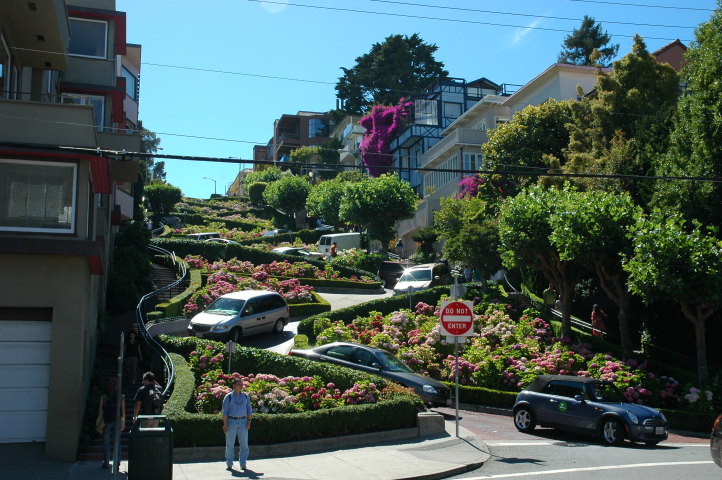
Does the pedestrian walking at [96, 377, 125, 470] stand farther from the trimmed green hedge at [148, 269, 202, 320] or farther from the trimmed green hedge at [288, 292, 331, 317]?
the trimmed green hedge at [288, 292, 331, 317]

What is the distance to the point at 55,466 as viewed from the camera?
13781mm

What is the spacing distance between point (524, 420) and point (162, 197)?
227ft

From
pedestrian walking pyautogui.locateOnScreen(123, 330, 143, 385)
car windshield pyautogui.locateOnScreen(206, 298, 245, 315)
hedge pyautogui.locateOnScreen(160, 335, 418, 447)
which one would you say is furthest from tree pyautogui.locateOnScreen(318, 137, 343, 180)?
hedge pyautogui.locateOnScreen(160, 335, 418, 447)

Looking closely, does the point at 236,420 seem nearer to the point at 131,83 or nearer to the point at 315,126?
the point at 131,83

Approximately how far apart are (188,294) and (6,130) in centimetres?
1685

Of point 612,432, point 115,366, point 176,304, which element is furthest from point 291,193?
point 612,432

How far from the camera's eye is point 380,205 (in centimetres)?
5484

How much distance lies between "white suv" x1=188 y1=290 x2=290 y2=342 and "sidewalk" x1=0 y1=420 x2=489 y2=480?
11174mm

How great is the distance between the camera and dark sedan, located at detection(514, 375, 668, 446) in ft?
55.3

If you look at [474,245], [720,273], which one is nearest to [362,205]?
[474,245]

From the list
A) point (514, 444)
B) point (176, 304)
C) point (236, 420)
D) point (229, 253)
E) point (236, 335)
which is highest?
point (229, 253)

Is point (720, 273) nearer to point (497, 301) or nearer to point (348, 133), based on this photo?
point (497, 301)

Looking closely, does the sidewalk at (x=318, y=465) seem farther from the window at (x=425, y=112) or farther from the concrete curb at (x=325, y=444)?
the window at (x=425, y=112)

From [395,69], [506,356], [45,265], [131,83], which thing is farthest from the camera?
[395,69]
